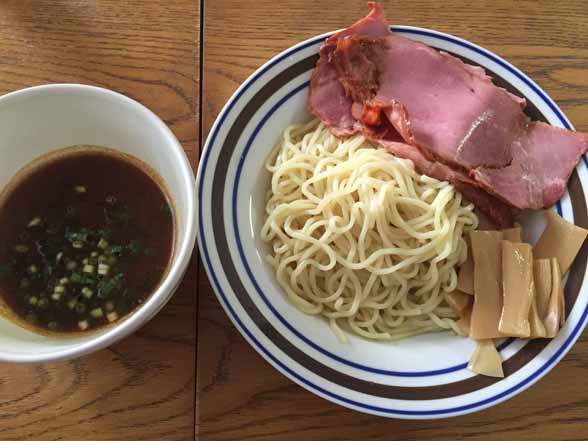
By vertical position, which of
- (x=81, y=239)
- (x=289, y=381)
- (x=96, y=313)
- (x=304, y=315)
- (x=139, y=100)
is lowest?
(x=289, y=381)

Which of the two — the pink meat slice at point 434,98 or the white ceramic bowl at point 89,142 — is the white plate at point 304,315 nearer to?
the pink meat slice at point 434,98

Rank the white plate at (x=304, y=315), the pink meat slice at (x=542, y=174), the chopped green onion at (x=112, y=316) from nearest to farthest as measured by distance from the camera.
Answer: the chopped green onion at (x=112, y=316) < the white plate at (x=304, y=315) < the pink meat slice at (x=542, y=174)

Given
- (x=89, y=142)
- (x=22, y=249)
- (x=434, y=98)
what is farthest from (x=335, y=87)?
(x=22, y=249)

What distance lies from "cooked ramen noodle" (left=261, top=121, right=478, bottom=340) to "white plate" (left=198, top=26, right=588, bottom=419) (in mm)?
56

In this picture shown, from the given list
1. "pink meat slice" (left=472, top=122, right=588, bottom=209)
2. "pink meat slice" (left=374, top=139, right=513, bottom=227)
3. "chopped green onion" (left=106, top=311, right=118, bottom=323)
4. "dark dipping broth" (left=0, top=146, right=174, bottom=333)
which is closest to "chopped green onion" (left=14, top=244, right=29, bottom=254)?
"dark dipping broth" (left=0, top=146, right=174, bottom=333)

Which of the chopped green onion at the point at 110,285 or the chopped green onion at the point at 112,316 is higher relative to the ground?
the chopped green onion at the point at 110,285

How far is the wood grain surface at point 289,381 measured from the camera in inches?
54.0

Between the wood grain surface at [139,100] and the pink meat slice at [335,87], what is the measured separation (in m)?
0.35

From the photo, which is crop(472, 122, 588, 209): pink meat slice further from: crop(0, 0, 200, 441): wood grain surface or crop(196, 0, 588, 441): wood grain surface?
crop(0, 0, 200, 441): wood grain surface

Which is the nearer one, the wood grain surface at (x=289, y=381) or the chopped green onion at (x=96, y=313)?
the chopped green onion at (x=96, y=313)

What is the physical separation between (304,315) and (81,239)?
0.57m

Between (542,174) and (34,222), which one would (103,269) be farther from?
(542,174)

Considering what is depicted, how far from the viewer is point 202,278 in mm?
1450

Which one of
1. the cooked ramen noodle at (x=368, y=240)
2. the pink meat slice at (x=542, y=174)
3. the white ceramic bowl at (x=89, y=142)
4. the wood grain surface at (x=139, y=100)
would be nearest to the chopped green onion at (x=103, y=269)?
the white ceramic bowl at (x=89, y=142)
